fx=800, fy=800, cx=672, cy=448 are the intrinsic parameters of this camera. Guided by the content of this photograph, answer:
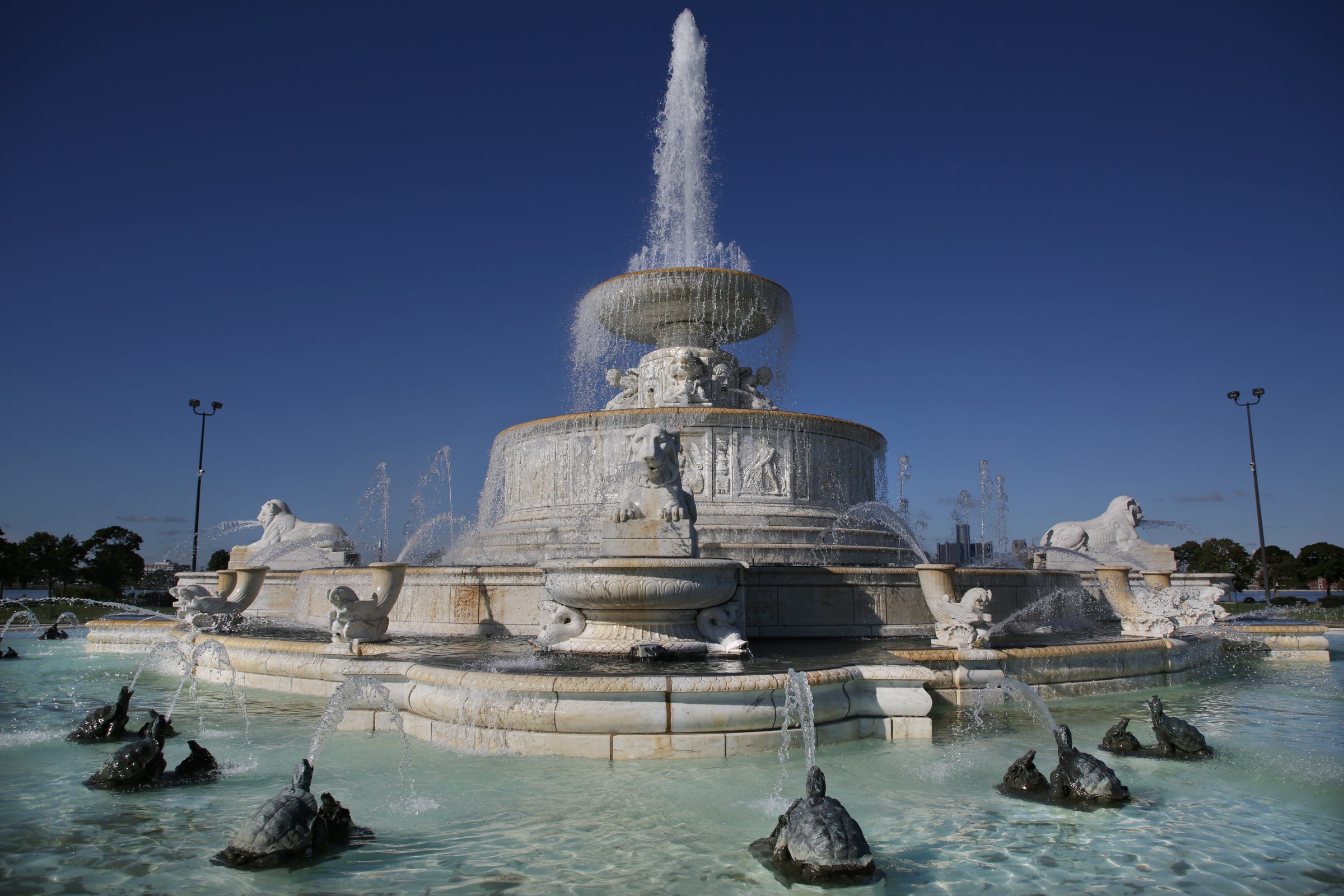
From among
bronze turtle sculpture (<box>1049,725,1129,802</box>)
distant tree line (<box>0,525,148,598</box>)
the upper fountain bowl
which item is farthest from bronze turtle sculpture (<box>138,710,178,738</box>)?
distant tree line (<box>0,525,148,598</box>)

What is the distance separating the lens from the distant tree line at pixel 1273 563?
4084 centimetres

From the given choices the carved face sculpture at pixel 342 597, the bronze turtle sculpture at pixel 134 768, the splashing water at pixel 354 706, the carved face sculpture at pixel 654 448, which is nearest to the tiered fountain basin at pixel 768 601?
the carved face sculpture at pixel 342 597

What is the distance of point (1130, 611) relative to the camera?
1098cm

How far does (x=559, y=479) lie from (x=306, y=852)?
11.6 meters

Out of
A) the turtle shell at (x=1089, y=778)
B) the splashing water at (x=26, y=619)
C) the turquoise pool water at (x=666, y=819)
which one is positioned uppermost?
the splashing water at (x=26, y=619)

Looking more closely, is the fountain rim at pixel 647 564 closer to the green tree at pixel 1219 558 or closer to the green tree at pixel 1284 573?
the green tree at pixel 1219 558

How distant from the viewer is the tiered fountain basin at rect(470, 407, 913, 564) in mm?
14312

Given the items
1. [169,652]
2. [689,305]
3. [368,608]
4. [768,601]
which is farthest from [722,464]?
[169,652]

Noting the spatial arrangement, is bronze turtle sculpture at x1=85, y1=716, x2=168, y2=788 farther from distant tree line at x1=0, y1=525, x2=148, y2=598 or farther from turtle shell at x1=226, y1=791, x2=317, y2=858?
distant tree line at x1=0, y1=525, x2=148, y2=598

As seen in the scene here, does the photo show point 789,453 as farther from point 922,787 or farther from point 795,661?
point 922,787

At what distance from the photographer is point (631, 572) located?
8273 mm

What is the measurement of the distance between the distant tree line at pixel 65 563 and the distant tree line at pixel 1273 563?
5214cm

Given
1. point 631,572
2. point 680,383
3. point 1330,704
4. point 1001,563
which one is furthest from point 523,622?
point 1001,563

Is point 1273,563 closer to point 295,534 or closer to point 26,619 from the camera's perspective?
point 295,534
